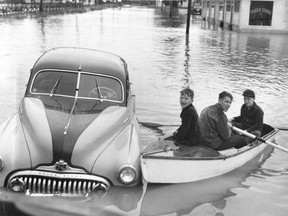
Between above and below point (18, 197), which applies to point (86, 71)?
above

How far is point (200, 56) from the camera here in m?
22.2

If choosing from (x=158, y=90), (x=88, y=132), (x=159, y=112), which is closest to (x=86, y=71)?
(x=88, y=132)

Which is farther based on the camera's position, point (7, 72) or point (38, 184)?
point (7, 72)

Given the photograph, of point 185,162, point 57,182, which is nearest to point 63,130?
point 57,182

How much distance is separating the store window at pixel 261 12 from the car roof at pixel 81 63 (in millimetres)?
33431

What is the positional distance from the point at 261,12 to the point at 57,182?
121 feet

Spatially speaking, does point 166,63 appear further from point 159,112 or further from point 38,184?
point 38,184

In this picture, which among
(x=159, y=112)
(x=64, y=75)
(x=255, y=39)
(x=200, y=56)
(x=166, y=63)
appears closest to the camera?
(x=64, y=75)

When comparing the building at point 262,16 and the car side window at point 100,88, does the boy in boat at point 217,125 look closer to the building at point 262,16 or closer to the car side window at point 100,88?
the car side window at point 100,88

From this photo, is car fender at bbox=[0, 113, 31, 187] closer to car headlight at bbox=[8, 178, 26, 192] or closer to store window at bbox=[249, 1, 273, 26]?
car headlight at bbox=[8, 178, 26, 192]

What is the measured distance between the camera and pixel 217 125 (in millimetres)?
6996

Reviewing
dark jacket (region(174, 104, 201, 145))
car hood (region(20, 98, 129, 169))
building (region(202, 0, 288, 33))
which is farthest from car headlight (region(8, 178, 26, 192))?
building (region(202, 0, 288, 33))

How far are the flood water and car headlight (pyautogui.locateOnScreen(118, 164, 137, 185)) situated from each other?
0.24 meters

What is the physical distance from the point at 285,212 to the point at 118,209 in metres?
2.38
